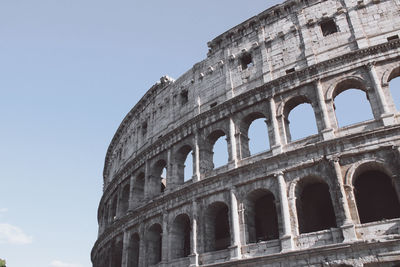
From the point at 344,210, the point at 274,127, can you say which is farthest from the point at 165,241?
the point at 344,210

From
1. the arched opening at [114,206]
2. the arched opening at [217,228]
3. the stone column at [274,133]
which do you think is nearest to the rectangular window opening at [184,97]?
the stone column at [274,133]

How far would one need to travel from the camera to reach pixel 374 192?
1324 cm

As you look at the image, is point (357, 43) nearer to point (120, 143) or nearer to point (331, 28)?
point (331, 28)

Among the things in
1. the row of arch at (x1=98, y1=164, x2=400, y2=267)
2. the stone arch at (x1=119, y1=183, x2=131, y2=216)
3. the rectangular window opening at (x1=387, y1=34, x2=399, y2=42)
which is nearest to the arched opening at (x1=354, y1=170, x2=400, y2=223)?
the row of arch at (x1=98, y1=164, x2=400, y2=267)

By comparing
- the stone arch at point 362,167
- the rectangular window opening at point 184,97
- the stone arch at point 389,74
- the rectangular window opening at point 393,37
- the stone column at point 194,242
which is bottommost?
the stone column at point 194,242

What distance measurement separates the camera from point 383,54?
14250 millimetres

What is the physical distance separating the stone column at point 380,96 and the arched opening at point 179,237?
9.12m

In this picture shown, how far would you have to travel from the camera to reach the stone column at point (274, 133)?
14461 mm

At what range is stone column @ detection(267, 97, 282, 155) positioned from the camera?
47.4 feet

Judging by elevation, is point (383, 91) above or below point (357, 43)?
below

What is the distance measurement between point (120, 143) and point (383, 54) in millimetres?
18346

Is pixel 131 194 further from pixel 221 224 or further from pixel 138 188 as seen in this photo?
pixel 221 224

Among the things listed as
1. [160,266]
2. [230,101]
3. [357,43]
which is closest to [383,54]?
[357,43]

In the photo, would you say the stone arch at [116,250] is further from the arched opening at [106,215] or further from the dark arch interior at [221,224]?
the dark arch interior at [221,224]
